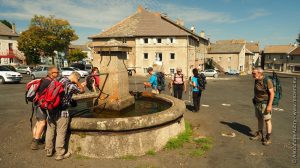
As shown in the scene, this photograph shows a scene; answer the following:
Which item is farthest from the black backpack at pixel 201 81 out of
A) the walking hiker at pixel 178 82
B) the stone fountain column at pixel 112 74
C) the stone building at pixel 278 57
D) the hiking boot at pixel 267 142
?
the stone building at pixel 278 57

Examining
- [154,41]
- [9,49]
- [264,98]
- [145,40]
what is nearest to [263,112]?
[264,98]

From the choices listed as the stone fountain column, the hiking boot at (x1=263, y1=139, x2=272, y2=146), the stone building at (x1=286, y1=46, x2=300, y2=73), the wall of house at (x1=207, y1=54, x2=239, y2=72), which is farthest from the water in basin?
the stone building at (x1=286, y1=46, x2=300, y2=73)

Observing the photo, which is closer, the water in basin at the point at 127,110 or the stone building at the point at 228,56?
the water in basin at the point at 127,110

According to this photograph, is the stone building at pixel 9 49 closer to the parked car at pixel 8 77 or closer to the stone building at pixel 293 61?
the parked car at pixel 8 77

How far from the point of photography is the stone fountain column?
6.97 metres

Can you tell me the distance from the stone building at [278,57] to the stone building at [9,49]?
69060 mm

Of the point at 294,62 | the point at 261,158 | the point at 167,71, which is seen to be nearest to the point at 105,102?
the point at 261,158

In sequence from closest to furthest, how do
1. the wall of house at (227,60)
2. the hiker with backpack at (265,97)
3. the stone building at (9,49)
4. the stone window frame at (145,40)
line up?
the hiker with backpack at (265,97), the stone window frame at (145,40), the stone building at (9,49), the wall of house at (227,60)

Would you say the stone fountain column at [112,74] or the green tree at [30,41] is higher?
the green tree at [30,41]

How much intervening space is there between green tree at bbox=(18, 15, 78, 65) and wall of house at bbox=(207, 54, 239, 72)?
117 ft

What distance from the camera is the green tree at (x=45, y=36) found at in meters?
47.0

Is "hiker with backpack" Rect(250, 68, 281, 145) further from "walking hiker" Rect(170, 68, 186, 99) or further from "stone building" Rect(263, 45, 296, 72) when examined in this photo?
"stone building" Rect(263, 45, 296, 72)

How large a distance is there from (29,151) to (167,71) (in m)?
34.7

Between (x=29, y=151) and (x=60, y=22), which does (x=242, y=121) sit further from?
(x=60, y=22)
